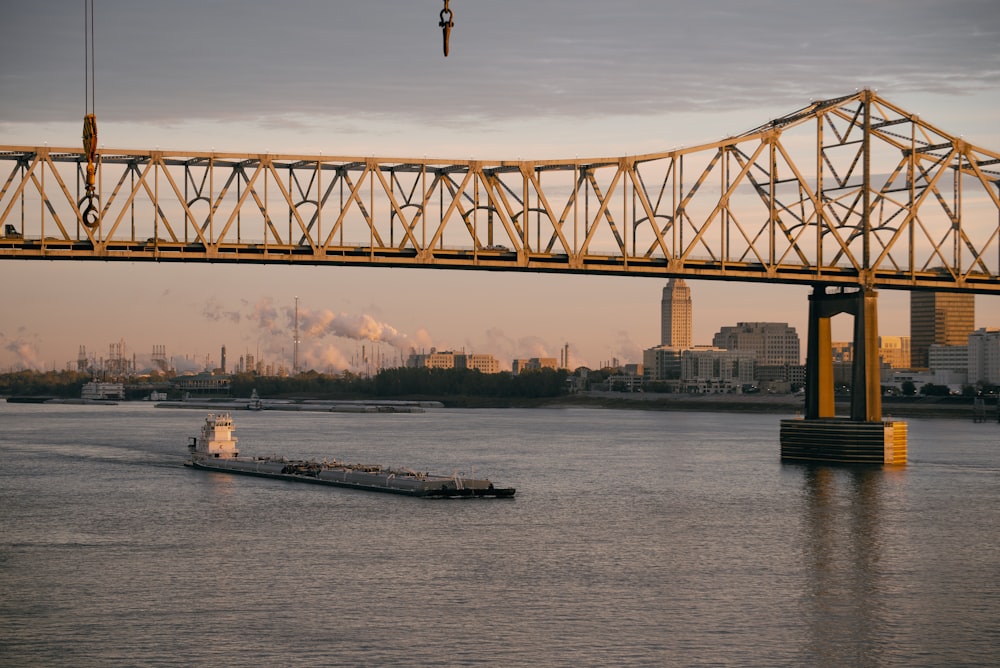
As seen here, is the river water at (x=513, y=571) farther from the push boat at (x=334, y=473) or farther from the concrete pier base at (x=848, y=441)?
the concrete pier base at (x=848, y=441)

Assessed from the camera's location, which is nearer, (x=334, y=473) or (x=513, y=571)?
(x=513, y=571)

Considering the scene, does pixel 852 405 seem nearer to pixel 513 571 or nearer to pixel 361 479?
pixel 361 479

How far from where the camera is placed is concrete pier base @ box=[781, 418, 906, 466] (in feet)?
358

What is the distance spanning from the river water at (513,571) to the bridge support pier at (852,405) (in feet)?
12.8

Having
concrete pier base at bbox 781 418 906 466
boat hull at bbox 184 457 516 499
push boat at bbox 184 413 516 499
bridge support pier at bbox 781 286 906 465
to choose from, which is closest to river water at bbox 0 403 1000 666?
boat hull at bbox 184 457 516 499

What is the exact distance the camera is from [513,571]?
57344 millimetres

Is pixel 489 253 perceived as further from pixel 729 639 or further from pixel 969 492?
pixel 729 639

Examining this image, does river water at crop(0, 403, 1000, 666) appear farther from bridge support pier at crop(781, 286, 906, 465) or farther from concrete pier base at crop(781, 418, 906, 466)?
bridge support pier at crop(781, 286, 906, 465)

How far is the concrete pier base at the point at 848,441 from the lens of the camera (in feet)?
358

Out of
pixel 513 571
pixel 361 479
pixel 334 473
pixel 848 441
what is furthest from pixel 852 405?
pixel 513 571

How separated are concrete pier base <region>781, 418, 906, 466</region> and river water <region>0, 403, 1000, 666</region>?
2.92 m

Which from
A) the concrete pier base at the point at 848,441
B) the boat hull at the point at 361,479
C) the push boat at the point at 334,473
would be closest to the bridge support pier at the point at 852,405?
the concrete pier base at the point at 848,441

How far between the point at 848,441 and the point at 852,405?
2.84 meters

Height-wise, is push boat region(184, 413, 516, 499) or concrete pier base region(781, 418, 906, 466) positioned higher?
concrete pier base region(781, 418, 906, 466)
